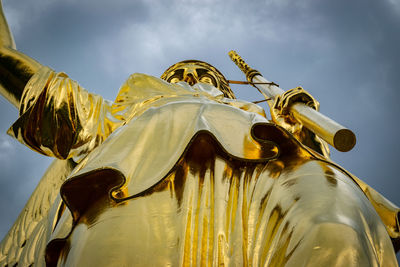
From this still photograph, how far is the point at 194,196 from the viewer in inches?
84.2

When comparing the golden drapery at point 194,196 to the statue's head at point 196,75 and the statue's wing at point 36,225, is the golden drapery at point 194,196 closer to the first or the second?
the statue's wing at point 36,225

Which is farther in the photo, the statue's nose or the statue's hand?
the statue's nose

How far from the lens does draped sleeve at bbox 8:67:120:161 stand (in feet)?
9.34

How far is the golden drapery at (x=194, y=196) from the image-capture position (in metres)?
1.73

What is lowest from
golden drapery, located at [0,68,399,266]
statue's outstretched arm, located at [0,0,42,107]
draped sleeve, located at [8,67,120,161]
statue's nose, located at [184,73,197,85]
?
golden drapery, located at [0,68,399,266]

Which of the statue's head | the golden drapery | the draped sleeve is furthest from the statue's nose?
the golden drapery

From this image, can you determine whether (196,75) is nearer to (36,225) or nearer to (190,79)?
(190,79)

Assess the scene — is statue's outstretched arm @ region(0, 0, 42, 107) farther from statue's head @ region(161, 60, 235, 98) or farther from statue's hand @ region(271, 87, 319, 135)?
statue's head @ region(161, 60, 235, 98)

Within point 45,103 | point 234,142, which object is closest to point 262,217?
point 234,142

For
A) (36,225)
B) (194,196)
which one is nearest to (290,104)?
(194,196)

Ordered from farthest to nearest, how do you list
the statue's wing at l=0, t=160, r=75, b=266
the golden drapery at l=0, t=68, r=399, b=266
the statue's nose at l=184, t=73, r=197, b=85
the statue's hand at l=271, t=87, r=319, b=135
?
the statue's nose at l=184, t=73, r=197, b=85, the statue's hand at l=271, t=87, r=319, b=135, the statue's wing at l=0, t=160, r=75, b=266, the golden drapery at l=0, t=68, r=399, b=266

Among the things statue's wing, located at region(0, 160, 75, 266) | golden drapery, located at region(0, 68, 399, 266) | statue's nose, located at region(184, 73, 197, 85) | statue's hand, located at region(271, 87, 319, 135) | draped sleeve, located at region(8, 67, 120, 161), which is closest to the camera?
golden drapery, located at region(0, 68, 399, 266)

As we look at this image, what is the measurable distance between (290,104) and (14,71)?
6.05 ft

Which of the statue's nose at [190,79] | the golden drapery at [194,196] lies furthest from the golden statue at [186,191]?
the statue's nose at [190,79]
